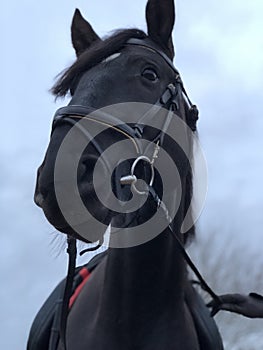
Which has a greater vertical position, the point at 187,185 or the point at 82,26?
the point at 82,26

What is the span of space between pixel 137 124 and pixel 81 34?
37.2 inches

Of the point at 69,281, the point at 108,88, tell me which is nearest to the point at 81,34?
the point at 108,88

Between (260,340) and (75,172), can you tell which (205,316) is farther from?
(260,340)

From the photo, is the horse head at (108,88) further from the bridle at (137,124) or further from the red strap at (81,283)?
the red strap at (81,283)

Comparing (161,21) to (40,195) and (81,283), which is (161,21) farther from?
(81,283)

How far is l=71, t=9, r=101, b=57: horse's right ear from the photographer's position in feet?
14.8

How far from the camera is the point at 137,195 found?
3.78m

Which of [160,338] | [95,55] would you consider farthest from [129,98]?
[160,338]

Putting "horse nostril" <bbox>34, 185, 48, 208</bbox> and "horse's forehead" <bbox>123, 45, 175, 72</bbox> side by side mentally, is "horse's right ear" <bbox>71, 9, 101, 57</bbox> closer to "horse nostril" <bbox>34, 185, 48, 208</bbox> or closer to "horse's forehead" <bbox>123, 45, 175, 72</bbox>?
"horse's forehead" <bbox>123, 45, 175, 72</bbox>

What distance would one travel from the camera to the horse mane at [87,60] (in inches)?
155

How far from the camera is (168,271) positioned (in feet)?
13.5

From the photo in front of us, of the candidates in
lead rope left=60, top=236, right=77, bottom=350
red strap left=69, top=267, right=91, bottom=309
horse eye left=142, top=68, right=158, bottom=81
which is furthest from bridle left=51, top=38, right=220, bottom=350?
red strap left=69, top=267, right=91, bottom=309

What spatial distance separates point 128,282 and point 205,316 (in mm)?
581

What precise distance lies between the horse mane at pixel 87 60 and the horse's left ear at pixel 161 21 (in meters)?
0.22
